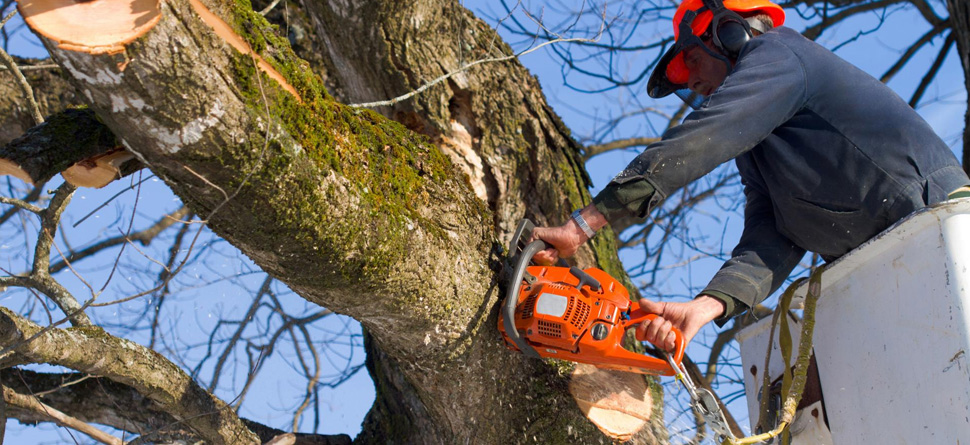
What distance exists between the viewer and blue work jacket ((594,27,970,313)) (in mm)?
2191

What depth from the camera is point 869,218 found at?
2281mm

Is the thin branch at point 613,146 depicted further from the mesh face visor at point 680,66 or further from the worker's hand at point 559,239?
the worker's hand at point 559,239

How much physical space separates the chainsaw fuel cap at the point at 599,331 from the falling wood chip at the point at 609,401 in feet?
1.11

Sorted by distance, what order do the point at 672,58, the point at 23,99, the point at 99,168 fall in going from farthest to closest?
the point at 23,99
the point at 672,58
the point at 99,168

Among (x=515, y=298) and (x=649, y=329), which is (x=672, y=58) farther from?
(x=515, y=298)

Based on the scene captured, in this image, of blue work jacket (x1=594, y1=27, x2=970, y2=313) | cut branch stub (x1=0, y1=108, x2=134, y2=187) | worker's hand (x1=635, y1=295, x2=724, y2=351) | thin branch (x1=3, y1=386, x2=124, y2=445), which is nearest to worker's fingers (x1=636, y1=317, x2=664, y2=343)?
worker's hand (x1=635, y1=295, x2=724, y2=351)

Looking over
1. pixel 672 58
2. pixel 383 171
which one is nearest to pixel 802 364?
pixel 672 58

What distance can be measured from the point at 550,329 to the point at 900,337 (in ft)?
3.16

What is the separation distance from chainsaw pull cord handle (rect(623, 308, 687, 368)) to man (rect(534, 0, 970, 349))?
0.9 inches

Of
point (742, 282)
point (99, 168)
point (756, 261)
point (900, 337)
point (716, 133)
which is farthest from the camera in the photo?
point (756, 261)

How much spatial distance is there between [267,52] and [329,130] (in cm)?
24

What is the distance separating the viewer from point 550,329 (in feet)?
7.47

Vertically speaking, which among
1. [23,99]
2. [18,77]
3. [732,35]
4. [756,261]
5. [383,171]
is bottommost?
[383,171]

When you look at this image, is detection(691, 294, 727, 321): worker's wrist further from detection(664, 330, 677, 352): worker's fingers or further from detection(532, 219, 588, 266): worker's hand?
detection(532, 219, 588, 266): worker's hand
